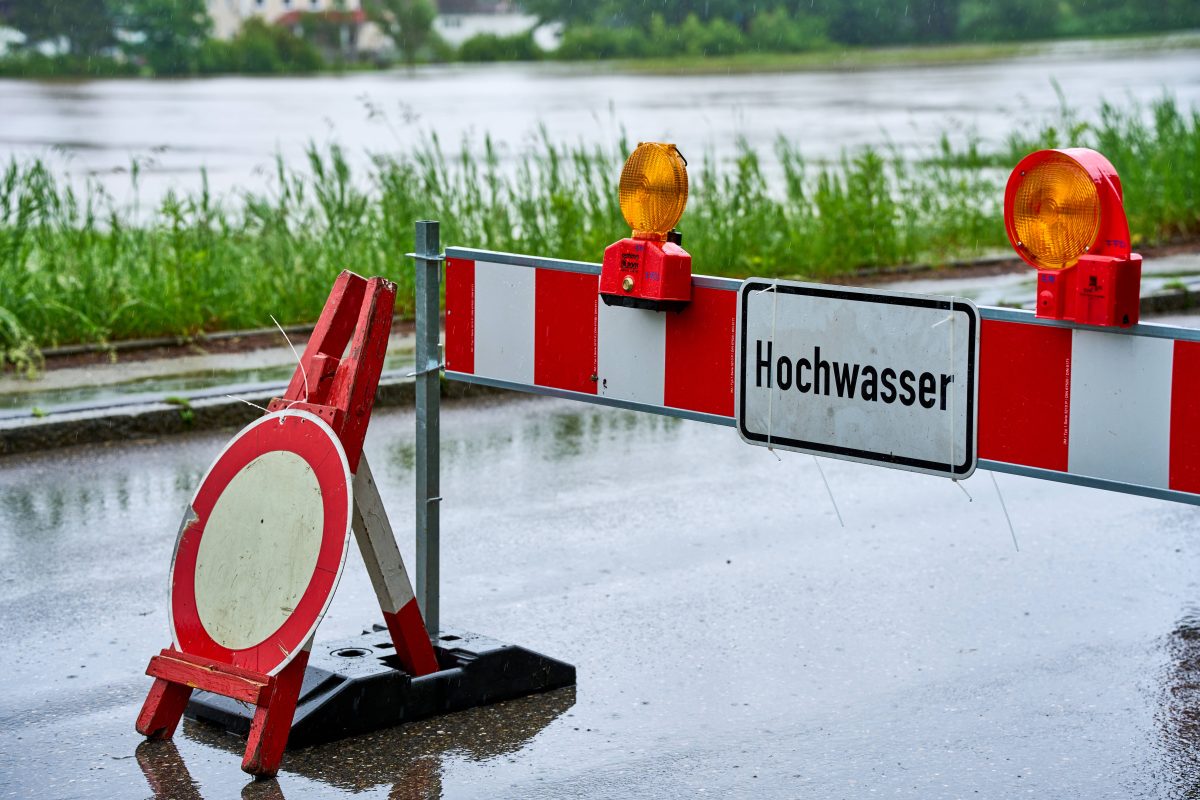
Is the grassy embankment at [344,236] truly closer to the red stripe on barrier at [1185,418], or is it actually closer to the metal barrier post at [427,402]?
the metal barrier post at [427,402]

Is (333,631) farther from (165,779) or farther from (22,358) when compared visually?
(22,358)

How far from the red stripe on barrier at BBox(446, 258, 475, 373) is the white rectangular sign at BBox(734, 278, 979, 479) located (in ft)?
3.03

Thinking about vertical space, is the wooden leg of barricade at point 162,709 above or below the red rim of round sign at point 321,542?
below

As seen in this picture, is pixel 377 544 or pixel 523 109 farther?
pixel 523 109

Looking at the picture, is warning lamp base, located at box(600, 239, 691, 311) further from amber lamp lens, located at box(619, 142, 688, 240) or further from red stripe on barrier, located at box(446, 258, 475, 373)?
red stripe on barrier, located at box(446, 258, 475, 373)

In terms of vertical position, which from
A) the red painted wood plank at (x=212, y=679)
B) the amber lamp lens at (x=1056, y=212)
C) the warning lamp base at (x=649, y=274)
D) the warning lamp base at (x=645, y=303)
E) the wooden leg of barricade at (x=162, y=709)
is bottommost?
the wooden leg of barricade at (x=162, y=709)

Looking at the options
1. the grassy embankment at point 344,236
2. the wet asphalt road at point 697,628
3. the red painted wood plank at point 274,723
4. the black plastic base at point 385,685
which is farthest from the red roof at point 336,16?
the red painted wood plank at point 274,723

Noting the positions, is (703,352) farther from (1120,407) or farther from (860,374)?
(1120,407)

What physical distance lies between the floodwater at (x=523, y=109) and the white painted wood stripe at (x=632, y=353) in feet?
23.9

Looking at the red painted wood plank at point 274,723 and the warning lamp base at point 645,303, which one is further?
the warning lamp base at point 645,303

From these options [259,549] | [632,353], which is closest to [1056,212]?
[632,353]

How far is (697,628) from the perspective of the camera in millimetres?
5406

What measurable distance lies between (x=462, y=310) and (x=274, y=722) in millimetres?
1279

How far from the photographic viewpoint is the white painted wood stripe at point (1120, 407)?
12.0 feet
